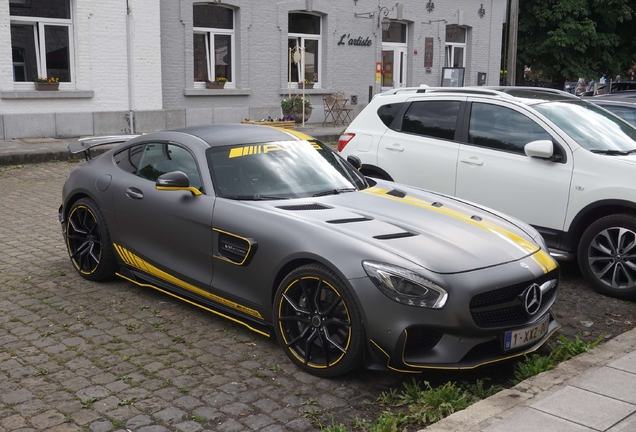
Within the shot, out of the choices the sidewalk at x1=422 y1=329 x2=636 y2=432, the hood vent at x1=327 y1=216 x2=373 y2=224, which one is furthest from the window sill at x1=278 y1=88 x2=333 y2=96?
the sidewalk at x1=422 y1=329 x2=636 y2=432

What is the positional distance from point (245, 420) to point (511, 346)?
1.64 meters

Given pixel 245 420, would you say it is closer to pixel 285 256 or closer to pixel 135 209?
pixel 285 256

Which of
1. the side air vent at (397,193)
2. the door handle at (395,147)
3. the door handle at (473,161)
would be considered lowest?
the side air vent at (397,193)

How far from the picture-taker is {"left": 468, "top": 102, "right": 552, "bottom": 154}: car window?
700 cm

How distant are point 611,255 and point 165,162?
3.85 metres

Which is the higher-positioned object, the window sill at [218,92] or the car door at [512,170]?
the window sill at [218,92]

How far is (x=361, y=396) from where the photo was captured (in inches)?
174

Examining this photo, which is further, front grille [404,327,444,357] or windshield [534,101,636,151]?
windshield [534,101,636,151]

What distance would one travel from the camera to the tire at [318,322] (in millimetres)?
4402

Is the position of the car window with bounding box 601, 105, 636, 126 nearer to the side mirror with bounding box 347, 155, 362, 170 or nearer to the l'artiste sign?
the side mirror with bounding box 347, 155, 362, 170

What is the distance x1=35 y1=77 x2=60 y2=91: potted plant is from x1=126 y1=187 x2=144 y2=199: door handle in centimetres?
1195

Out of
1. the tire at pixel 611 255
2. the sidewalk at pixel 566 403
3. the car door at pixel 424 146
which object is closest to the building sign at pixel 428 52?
the car door at pixel 424 146

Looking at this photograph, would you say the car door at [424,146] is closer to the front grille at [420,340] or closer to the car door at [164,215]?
the car door at [164,215]

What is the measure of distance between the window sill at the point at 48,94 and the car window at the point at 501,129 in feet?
39.4
